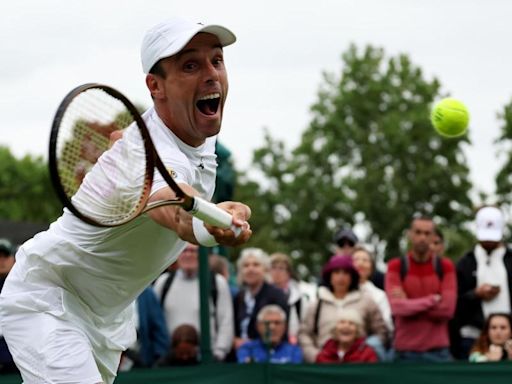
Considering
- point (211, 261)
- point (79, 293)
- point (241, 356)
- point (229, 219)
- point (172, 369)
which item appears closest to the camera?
point (229, 219)

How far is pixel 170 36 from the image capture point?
583 cm

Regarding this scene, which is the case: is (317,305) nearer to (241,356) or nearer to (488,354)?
(241,356)

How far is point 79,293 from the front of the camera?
6227mm

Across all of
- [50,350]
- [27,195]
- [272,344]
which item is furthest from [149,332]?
[27,195]

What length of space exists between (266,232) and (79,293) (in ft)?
141

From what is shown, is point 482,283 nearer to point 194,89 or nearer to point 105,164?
point 194,89

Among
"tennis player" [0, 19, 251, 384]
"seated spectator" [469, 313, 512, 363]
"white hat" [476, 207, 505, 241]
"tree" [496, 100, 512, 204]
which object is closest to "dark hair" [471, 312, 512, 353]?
"seated spectator" [469, 313, 512, 363]

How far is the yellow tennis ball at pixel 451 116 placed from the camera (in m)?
9.98

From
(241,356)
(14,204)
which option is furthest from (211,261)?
(14,204)

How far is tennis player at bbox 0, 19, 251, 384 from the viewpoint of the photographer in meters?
5.92

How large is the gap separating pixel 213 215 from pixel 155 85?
3.58ft

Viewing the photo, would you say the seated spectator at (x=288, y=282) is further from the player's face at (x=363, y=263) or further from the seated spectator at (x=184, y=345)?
the seated spectator at (x=184, y=345)

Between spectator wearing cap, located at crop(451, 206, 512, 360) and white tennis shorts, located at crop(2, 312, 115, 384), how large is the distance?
16.6ft

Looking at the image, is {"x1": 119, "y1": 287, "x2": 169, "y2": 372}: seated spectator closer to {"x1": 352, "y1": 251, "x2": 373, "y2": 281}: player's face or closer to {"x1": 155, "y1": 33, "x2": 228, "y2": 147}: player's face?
{"x1": 352, "y1": 251, "x2": 373, "y2": 281}: player's face
